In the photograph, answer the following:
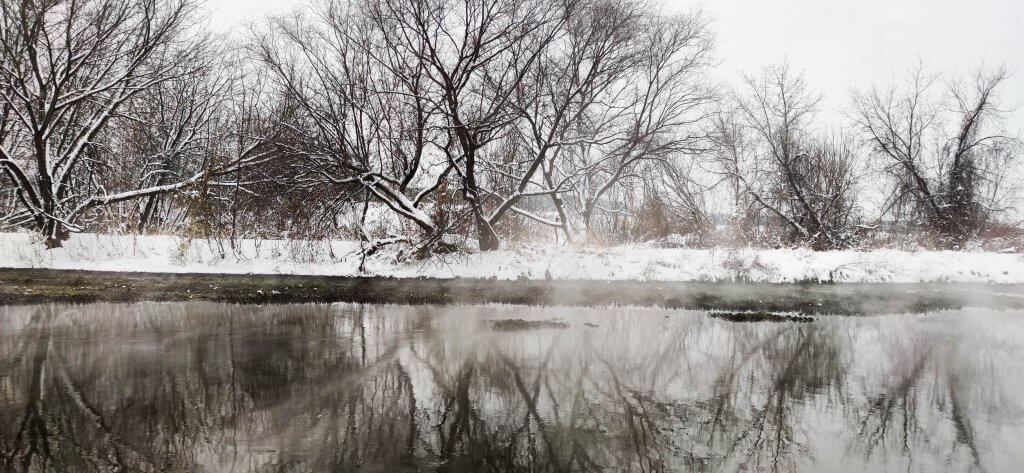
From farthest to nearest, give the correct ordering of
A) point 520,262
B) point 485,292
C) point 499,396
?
point 520,262
point 485,292
point 499,396

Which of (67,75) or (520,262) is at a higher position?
(67,75)

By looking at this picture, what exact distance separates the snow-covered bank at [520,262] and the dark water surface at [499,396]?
19.0 ft

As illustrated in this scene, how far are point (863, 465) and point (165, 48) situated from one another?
2617cm

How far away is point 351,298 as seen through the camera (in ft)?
51.2

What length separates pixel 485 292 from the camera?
16391mm

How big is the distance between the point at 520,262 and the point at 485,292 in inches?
114

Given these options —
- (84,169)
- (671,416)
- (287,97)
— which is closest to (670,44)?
(287,97)

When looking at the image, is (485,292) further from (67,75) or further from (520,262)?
(67,75)

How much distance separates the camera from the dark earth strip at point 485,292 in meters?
15.0

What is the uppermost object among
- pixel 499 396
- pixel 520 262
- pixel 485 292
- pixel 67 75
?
pixel 67 75

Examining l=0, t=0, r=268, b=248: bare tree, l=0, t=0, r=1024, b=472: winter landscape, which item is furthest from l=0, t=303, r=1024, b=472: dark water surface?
l=0, t=0, r=268, b=248: bare tree

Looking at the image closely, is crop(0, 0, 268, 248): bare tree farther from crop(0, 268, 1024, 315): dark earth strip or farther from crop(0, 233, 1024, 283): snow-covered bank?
crop(0, 268, 1024, 315): dark earth strip

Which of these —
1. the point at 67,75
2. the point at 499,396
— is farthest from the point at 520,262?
the point at 67,75

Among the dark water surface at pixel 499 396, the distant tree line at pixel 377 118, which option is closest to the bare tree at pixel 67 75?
the distant tree line at pixel 377 118
